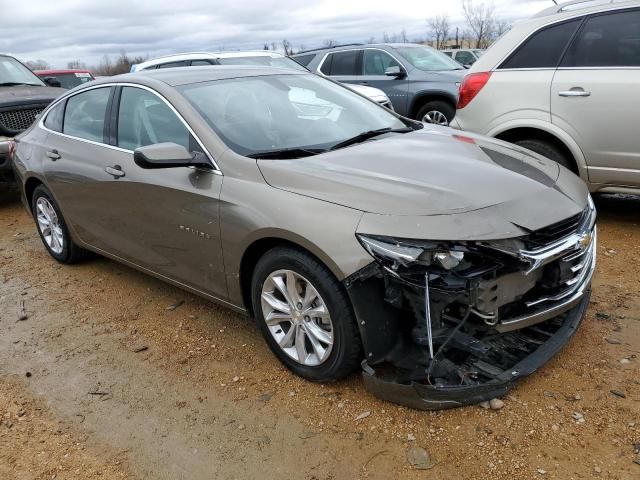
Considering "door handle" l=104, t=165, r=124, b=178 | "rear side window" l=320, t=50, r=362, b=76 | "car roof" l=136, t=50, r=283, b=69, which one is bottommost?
"door handle" l=104, t=165, r=124, b=178

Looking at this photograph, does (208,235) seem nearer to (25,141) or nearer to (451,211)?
(451,211)

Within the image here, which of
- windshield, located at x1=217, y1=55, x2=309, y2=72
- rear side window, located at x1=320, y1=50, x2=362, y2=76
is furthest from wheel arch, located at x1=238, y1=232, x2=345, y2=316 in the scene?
rear side window, located at x1=320, y1=50, x2=362, y2=76

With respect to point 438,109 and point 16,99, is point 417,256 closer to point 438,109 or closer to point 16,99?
point 16,99

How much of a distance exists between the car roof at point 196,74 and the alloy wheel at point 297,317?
1581mm

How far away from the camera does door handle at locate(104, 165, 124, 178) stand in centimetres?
383

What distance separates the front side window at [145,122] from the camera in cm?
349

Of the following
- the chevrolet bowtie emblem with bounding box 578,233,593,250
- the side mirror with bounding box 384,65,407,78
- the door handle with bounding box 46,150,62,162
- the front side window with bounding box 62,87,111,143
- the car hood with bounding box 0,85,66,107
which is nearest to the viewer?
the chevrolet bowtie emblem with bounding box 578,233,593,250

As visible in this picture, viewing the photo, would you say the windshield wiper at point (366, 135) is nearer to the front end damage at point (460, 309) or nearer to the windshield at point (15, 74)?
the front end damage at point (460, 309)

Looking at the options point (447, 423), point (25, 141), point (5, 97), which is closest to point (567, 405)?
point (447, 423)

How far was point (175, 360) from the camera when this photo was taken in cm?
345

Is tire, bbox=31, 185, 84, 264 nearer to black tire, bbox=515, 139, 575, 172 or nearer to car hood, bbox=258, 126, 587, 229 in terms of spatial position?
car hood, bbox=258, 126, 587, 229

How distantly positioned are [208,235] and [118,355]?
1022 millimetres

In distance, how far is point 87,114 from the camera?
4.38 metres

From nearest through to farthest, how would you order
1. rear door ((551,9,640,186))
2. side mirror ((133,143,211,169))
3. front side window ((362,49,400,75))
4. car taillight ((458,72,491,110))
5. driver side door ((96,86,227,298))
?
side mirror ((133,143,211,169)) < driver side door ((96,86,227,298)) < rear door ((551,9,640,186)) < car taillight ((458,72,491,110)) < front side window ((362,49,400,75))
